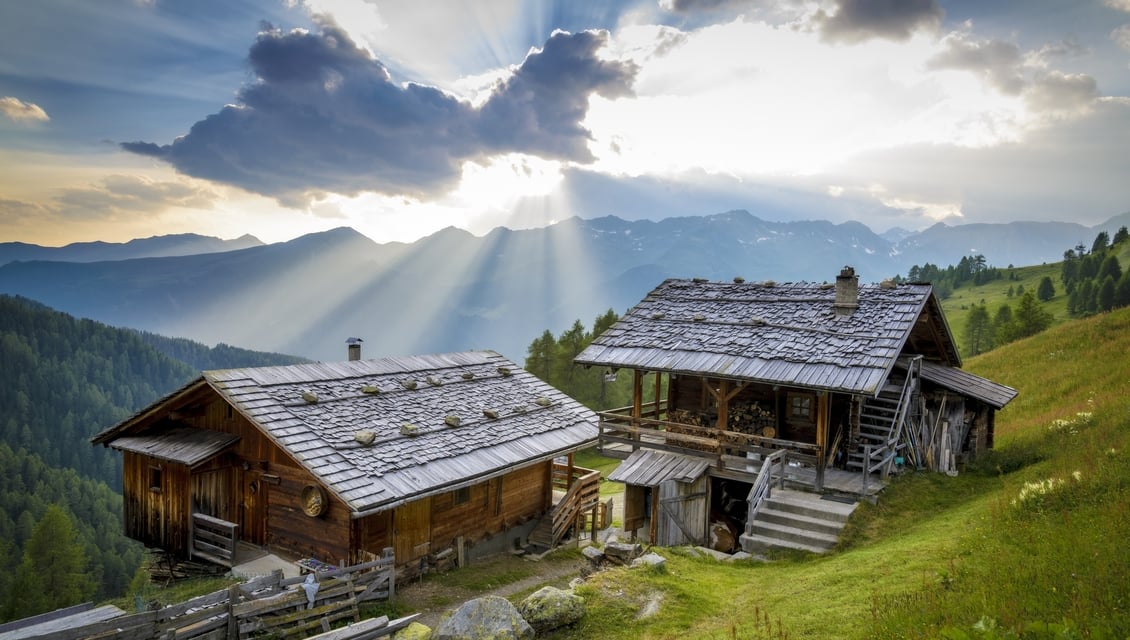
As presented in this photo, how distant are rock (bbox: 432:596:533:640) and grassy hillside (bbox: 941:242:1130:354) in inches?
3245

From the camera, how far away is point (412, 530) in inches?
678

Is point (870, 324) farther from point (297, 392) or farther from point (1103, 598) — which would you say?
point (297, 392)

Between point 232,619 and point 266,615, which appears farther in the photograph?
point 266,615

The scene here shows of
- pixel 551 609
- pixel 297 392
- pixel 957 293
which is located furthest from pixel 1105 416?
pixel 957 293

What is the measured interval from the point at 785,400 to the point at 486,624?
44.8 feet

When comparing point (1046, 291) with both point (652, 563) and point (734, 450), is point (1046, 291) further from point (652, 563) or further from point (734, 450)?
point (652, 563)

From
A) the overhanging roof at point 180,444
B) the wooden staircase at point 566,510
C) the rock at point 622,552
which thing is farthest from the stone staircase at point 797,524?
the overhanging roof at point 180,444

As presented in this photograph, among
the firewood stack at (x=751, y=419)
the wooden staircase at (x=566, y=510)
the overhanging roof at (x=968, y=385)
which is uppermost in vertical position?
the overhanging roof at (x=968, y=385)

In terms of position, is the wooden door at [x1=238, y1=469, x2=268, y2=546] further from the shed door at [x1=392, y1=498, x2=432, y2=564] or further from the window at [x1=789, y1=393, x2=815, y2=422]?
the window at [x1=789, y1=393, x2=815, y2=422]

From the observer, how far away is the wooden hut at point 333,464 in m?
16.1

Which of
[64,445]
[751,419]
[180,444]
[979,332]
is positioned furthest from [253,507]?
[64,445]

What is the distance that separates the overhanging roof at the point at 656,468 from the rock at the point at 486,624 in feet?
25.1

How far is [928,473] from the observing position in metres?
19.5

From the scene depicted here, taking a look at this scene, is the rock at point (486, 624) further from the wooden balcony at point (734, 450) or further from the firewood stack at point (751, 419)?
the firewood stack at point (751, 419)
